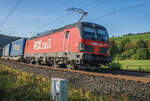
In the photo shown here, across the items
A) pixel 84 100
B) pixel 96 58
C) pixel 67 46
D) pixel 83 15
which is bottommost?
pixel 84 100

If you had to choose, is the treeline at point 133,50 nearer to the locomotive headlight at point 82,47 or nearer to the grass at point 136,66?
the grass at point 136,66

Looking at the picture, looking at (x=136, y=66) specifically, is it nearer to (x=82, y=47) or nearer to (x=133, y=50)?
(x=82, y=47)

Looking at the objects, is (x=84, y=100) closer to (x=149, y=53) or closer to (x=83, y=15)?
(x=83, y=15)

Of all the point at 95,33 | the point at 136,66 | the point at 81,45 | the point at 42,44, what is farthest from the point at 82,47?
the point at 136,66

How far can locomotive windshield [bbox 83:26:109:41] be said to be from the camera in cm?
1077

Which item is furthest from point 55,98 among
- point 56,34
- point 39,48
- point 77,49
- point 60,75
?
point 39,48

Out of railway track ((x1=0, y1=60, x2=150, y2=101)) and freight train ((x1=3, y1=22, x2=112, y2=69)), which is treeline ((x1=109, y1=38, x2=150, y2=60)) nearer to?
freight train ((x1=3, y1=22, x2=112, y2=69))

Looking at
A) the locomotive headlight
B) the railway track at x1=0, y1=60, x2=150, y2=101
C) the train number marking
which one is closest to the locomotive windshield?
the locomotive headlight

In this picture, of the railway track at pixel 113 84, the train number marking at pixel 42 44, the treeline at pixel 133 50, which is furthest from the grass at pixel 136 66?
the railway track at pixel 113 84

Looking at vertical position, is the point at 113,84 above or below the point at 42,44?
below

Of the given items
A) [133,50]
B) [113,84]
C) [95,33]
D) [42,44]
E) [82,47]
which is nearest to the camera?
[113,84]

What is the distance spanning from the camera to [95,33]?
11156 mm

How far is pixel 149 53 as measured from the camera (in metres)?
49.0

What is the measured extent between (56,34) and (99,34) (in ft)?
13.5
